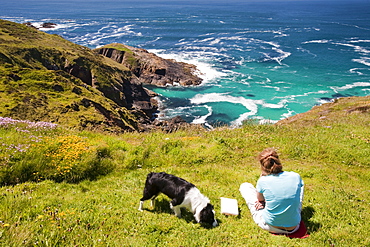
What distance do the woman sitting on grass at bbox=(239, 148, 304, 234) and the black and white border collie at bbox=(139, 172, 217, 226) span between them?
160 centimetres

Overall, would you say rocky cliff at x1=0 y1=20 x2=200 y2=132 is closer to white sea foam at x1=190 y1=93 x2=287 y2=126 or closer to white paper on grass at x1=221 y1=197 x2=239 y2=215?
white sea foam at x1=190 y1=93 x2=287 y2=126

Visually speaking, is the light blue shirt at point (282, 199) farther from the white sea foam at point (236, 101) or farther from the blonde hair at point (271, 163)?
the white sea foam at point (236, 101)

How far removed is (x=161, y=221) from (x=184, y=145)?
7373mm

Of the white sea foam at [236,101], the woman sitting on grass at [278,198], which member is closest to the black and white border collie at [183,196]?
the woman sitting on grass at [278,198]

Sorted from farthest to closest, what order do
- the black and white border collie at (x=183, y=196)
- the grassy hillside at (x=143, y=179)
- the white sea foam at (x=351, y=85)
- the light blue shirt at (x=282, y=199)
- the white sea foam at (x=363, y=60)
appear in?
the white sea foam at (x=363, y=60), the white sea foam at (x=351, y=85), the black and white border collie at (x=183, y=196), the light blue shirt at (x=282, y=199), the grassy hillside at (x=143, y=179)

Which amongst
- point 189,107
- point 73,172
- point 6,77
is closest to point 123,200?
point 73,172

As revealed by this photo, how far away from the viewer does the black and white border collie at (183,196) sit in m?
7.49

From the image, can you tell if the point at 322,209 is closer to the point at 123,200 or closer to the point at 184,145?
the point at 123,200

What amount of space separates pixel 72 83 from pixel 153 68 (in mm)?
45354

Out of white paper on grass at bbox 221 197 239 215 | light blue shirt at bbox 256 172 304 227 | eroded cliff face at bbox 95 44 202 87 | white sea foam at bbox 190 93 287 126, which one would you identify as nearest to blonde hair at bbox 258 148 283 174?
light blue shirt at bbox 256 172 304 227

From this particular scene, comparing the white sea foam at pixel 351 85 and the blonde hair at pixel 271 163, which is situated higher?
the blonde hair at pixel 271 163

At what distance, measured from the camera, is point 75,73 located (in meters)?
47.6

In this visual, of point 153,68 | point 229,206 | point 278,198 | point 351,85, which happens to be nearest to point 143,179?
point 229,206

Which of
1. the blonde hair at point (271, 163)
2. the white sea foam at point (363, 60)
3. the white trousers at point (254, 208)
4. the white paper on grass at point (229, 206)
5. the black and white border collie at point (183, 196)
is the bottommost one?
the white sea foam at point (363, 60)
